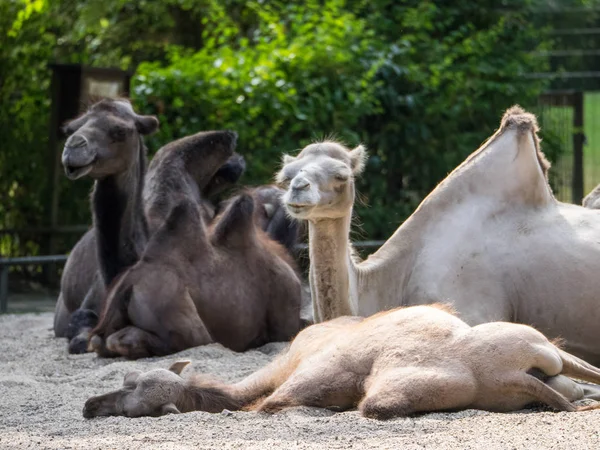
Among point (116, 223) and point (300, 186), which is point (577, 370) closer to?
point (300, 186)

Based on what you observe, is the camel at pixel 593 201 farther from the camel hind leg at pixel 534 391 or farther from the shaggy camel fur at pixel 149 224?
the camel hind leg at pixel 534 391

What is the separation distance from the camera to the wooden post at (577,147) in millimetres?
15523

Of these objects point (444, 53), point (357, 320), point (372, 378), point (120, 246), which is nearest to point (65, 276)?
point (120, 246)

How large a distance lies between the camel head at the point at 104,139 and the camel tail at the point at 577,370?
4.04m

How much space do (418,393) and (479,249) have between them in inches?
80.3

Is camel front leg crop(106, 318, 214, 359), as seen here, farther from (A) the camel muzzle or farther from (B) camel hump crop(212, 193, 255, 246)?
(A) the camel muzzle

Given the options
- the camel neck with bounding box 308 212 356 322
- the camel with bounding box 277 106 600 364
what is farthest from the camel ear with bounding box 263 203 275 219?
the camel neck with bounding box 308 212 356 322

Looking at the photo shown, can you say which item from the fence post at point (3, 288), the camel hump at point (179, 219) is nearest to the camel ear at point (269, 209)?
the camel hump at point (179, 219)

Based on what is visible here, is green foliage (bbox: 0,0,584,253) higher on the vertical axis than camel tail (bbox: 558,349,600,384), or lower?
higher

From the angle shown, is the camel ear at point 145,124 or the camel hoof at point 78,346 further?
the camel ear at point 145,124

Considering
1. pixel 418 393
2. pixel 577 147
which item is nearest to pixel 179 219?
pixel 418 393

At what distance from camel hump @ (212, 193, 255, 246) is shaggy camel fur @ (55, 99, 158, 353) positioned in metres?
0.54

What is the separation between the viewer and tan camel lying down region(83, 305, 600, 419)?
4871 mm

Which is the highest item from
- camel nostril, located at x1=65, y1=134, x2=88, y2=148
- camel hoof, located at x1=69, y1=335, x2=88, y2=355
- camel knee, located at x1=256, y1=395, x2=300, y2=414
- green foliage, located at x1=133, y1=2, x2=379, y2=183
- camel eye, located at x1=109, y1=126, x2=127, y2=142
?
green foliage, located at x1=133, y1=2, x2=379, y2=183
